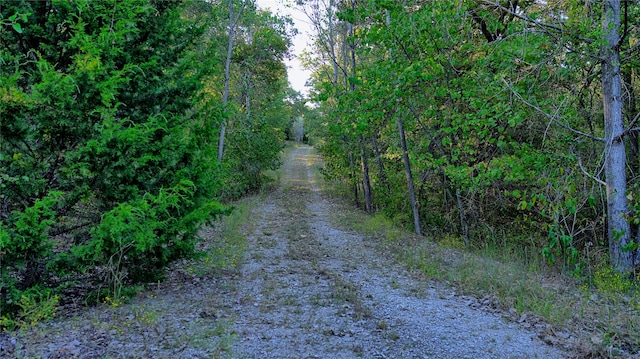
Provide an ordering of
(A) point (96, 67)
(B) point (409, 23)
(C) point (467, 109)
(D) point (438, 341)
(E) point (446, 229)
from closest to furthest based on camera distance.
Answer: (D) point (438, 341)
(A) point (96, 67)
(B) point (409, 23)
(C) point (467, 109)
(E) point (446, 229)

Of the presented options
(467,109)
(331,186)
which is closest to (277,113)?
(331,186)

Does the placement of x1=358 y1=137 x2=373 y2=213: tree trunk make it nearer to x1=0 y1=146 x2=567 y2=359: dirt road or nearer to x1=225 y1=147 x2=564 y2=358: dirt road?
x1=225 y1=147 x2=564 y2=358: dirt road

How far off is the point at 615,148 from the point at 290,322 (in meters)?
6.45

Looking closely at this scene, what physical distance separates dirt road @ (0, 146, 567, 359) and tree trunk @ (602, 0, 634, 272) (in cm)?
331

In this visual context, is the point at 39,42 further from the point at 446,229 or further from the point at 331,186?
the point at 331,186

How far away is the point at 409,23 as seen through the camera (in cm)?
798

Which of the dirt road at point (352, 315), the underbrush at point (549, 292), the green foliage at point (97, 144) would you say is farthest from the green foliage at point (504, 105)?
the green foliage at point (97, 144)

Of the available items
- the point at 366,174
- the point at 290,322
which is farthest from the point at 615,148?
the point at 366,174

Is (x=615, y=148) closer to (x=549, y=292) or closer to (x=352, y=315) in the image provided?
(x=549, y=292)

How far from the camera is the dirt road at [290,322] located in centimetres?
405

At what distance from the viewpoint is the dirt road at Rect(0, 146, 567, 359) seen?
13.3ft

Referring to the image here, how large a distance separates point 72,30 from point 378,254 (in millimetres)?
7081

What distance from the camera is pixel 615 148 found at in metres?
6.79

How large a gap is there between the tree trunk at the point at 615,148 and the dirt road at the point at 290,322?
3310 millimetres
